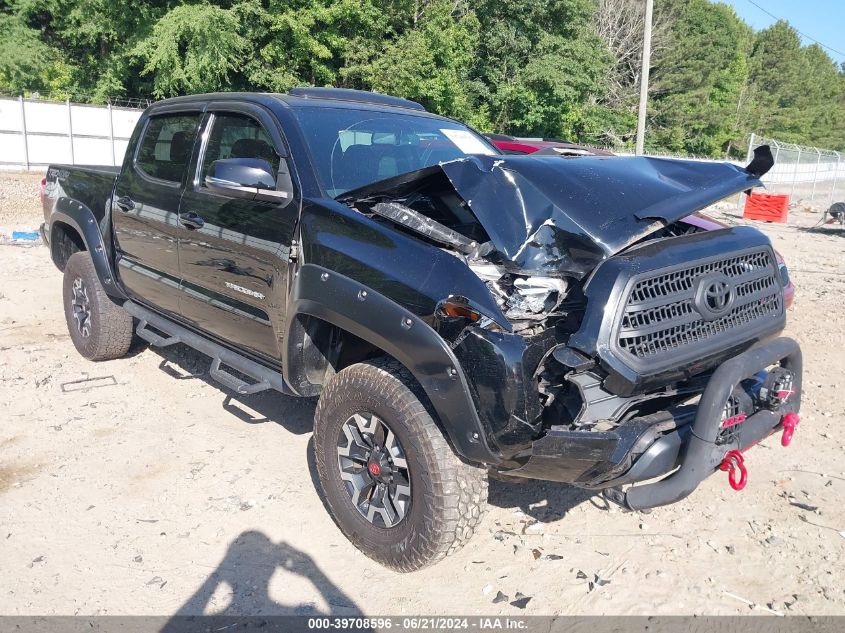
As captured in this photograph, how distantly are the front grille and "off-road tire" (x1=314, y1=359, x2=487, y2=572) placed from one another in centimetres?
83

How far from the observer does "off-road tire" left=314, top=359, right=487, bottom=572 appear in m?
2.79

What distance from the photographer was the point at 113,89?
29047 millimetres

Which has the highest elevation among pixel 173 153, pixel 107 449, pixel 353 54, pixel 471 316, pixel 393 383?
pixel 353 54

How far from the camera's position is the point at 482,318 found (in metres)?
2.61

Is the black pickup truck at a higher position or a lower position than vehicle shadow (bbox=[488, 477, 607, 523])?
higher

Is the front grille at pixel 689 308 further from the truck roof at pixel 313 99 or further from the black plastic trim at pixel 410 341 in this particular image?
the truck roof at pixel 313 99

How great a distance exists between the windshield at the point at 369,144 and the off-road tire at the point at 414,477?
1025mm

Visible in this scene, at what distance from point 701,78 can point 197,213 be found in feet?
172

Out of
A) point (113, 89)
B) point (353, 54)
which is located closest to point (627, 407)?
point (353, 54)

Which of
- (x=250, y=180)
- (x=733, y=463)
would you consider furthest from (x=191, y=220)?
(x=733, y=463)

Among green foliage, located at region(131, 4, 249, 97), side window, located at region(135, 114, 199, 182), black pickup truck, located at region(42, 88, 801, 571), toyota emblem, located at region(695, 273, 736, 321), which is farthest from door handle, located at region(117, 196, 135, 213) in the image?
green foliage, located at region(131, 4, 249, 97)

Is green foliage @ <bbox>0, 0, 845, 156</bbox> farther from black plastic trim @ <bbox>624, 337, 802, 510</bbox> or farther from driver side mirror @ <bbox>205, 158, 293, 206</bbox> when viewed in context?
black plastic trim @ <bbox>624, 337, 802, 510</bbox>

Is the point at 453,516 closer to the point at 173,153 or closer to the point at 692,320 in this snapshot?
the point at 692,320

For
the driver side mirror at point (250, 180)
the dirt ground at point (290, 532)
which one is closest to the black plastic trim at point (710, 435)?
the dirt ground at point (290, 532)
